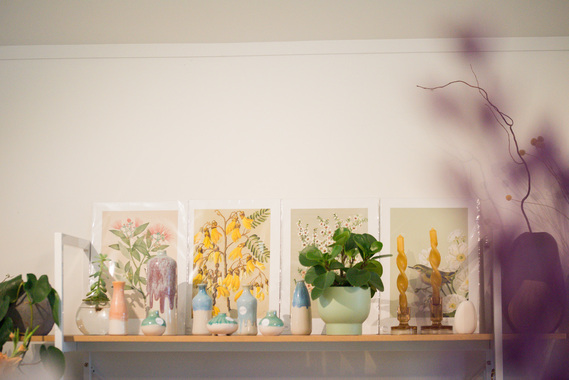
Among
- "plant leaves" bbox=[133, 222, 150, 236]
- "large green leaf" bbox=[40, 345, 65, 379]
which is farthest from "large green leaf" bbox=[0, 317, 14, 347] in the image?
"plant leaves" bbox=[133, 222, 150, 236]

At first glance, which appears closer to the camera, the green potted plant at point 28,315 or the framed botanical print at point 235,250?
the green potted plant at point 28,315

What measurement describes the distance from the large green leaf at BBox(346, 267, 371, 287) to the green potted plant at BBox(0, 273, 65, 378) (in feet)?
2.81

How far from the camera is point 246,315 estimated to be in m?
1.86

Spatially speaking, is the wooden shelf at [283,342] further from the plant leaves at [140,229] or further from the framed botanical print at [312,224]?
the plant leaves at [140,229]

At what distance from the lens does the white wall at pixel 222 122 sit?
2.10 m

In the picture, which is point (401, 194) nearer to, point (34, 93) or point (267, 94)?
point (267, 94)

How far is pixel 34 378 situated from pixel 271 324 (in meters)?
0.82

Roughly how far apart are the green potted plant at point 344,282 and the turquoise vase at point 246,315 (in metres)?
0.21

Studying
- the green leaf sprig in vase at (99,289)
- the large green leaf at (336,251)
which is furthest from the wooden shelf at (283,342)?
the large green leaf at (336,251)

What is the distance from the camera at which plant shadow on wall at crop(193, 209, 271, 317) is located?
2010 mm

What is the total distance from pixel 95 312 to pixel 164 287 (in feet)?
0.76

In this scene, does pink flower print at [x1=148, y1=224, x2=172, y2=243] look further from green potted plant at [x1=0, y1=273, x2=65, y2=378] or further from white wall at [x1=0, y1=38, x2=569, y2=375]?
green potted plant at [x1=0, y1=273, x2=65, y2=378]

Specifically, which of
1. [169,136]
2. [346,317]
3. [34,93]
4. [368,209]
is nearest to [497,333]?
[346,317]

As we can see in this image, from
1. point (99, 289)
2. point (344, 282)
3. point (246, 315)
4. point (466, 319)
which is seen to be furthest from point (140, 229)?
point (466, 319)
